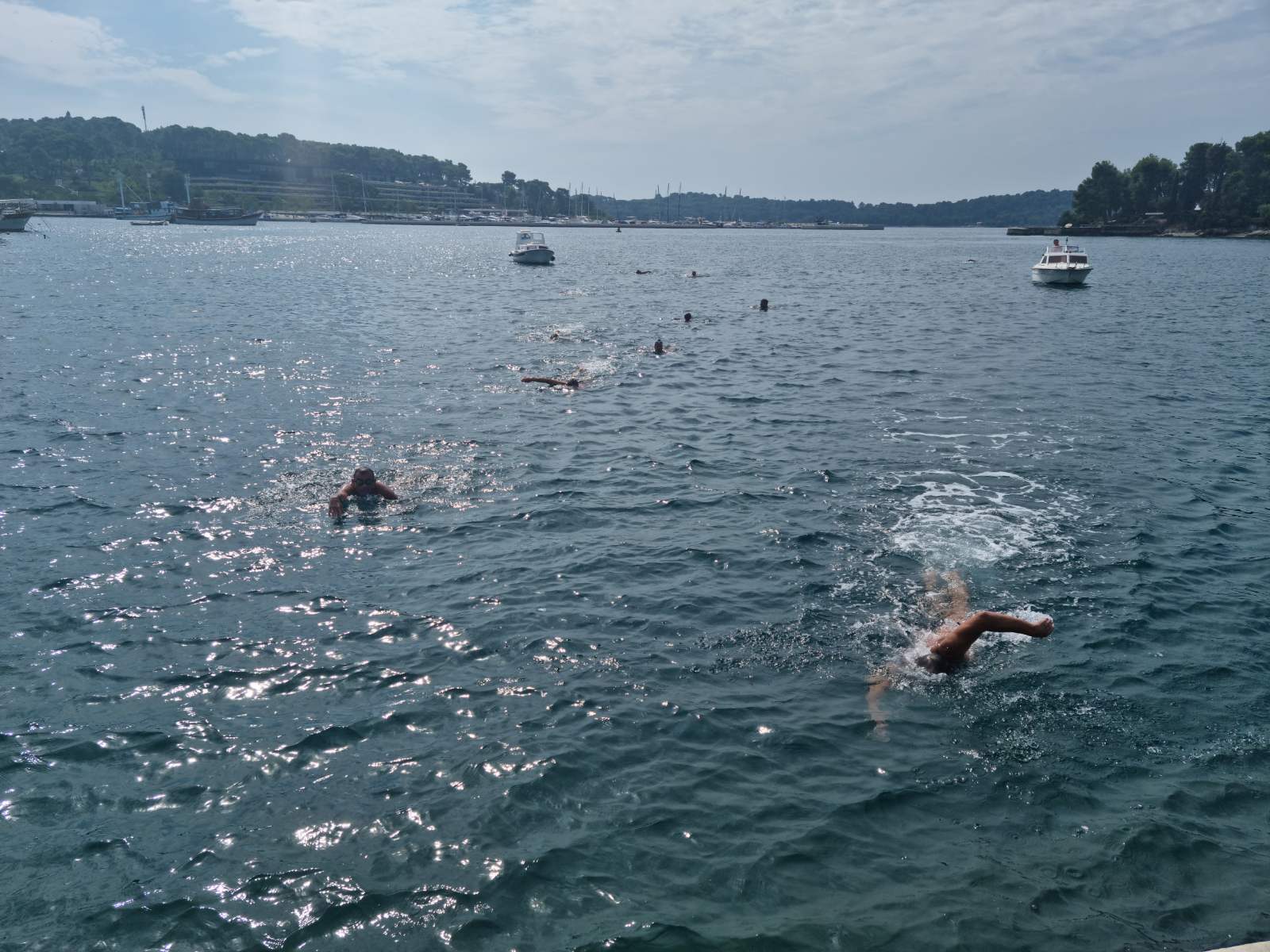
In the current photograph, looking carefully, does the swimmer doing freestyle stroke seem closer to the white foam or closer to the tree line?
the white foam

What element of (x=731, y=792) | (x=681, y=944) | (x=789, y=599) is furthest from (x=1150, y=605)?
(x=681, y=944)

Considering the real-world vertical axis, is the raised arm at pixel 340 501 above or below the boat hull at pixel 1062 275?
below

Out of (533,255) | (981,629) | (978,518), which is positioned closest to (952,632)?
(981,629)

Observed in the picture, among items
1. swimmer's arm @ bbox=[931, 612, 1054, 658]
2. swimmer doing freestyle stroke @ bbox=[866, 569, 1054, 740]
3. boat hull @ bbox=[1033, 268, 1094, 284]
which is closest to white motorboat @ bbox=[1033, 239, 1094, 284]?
boat hull @ bbox=[1033, 268, 1094, 284]

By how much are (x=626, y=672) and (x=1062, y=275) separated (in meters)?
75.5

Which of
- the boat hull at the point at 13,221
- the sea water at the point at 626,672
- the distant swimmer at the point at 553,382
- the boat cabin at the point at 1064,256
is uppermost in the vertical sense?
the boat hull at the point at 13,221

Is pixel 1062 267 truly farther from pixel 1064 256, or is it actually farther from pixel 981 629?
pixel 981 629

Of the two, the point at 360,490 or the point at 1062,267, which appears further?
the point at 1062,267

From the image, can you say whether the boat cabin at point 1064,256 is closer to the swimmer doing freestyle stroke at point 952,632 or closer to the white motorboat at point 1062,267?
the white motorboat at point 1062,267

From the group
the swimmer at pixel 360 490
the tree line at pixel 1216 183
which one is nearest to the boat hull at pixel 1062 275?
the swimmer at pixel 360 490

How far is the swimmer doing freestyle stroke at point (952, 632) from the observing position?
35.7ft

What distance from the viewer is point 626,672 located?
40.1 ft

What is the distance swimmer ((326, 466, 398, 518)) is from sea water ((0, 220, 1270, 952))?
0.40m

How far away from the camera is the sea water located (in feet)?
26.9
